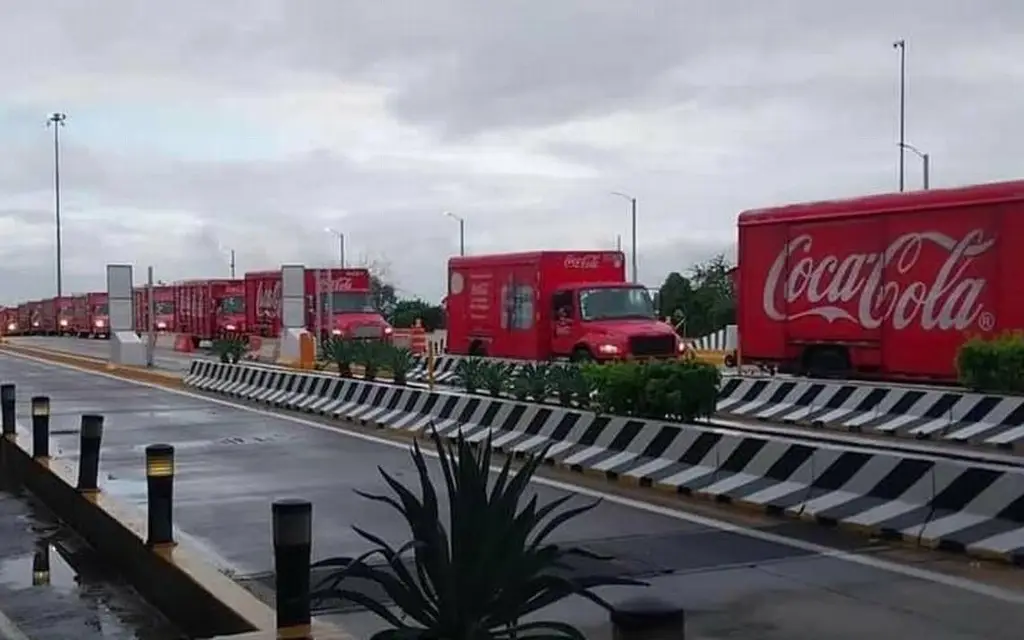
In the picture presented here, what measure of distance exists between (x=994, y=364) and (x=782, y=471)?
23.8ft

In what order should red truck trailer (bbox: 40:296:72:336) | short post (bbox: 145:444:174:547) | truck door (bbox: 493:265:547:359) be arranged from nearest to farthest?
short post (bbox: 145:444:174:547)
truck door (bbox: 493:265:547:359)
red truck trailer (bbox: 40:296:72:336)

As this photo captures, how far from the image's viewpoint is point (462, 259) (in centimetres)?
3272

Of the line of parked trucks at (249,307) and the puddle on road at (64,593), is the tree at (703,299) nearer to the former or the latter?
the line of parked trucks at (249,307)

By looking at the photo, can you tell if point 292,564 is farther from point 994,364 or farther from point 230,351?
point 230,351

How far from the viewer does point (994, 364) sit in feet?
58.9

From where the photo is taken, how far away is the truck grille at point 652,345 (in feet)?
84.8

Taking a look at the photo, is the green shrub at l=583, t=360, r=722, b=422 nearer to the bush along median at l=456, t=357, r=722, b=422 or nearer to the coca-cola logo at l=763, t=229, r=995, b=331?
the bush along median at l=456, t=357, r=722, b=422

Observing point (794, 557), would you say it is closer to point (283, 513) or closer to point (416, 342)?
point (283, 513)

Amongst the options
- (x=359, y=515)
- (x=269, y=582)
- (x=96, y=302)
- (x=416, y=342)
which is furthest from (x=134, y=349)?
(x=96, y=302)

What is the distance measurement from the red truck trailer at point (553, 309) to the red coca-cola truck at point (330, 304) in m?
8.81

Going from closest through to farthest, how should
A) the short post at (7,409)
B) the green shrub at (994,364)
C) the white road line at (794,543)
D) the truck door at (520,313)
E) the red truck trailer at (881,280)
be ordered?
the white road line at (794,543), the short post at (7,409), the green shrub at (994,364), the red truck trailer at (881,280), the truck door at (520,313)

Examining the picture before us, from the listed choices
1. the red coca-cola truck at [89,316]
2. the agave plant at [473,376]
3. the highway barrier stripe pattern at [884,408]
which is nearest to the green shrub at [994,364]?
the highway barrier stripe pattern at [884,408]

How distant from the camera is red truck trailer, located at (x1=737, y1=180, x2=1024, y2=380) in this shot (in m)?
20.4

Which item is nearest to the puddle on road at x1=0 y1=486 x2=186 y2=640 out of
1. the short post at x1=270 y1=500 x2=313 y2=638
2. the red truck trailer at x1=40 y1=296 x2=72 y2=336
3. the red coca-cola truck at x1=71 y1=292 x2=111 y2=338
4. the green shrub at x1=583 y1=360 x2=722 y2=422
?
the short post at x1=270 y1=500 x2=313 y2=638
